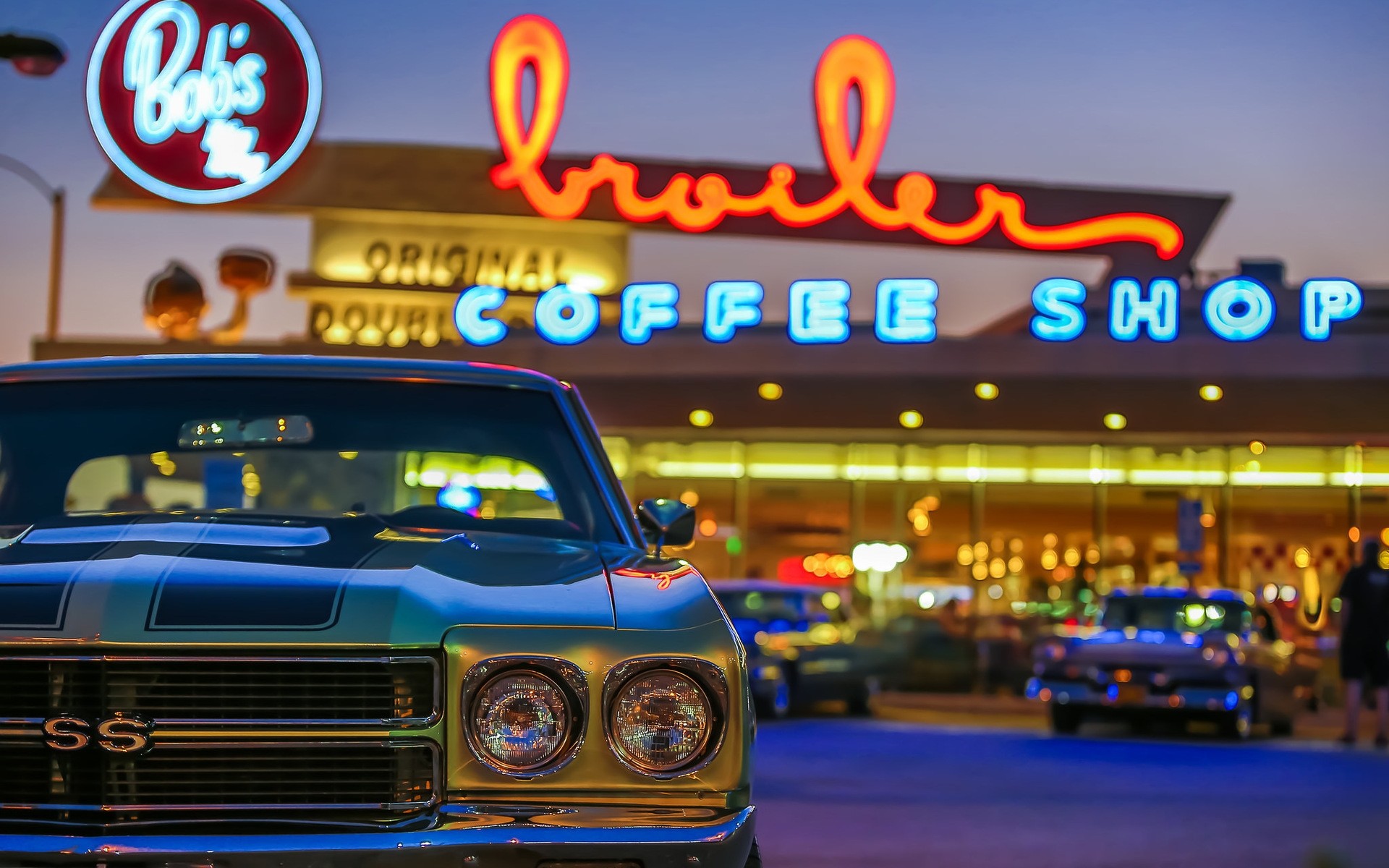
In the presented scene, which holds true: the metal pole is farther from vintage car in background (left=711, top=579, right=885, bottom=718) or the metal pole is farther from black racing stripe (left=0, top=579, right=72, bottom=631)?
black racing stripe (left=0, top=579, right=72, bottom=631)

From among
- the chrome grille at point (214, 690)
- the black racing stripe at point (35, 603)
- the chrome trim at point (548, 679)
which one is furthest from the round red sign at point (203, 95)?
the chrome trim at point (548, 679)

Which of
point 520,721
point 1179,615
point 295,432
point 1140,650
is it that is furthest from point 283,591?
point 1179,615

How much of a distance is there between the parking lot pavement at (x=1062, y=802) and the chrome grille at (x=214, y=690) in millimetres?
2084

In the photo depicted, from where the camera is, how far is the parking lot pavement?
306 inches

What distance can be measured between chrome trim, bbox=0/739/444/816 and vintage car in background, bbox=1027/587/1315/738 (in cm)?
1258

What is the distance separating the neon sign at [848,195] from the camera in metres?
26.6

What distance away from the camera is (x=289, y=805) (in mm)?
3139

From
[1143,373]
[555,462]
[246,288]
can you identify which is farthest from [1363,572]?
[246,288]

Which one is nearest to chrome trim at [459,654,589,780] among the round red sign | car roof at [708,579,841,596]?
car roof at [708,579,841,596]

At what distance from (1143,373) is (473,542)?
2109cm

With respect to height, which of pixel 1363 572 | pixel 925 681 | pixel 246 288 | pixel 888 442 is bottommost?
pixel 925 681

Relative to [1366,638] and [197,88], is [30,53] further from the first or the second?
[197,88]

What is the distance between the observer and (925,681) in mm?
24609

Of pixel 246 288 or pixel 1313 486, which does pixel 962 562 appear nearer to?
pixel 1313 486
